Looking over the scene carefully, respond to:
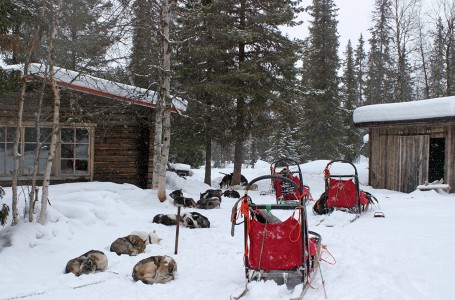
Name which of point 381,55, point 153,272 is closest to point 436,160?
point 153,272

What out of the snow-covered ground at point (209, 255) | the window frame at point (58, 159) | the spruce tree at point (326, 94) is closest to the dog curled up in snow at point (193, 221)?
the snow-covered ground at point (209, 255)

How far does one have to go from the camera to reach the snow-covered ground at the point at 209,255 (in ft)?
15.4

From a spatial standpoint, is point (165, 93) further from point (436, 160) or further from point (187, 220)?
point (436, 160)

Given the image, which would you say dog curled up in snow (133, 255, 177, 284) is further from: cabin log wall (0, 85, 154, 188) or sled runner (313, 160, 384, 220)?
cabin log wall (0, 85, 154, 188)

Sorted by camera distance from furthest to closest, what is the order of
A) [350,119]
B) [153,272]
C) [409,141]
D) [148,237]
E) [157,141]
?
1. [350,119]
2. [409,141]
3. [157,141]
4. [148,237]
5. [153,272]

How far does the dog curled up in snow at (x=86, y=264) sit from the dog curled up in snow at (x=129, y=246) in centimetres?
81

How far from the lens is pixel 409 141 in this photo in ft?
48.0

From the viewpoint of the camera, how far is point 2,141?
11508 millimetres

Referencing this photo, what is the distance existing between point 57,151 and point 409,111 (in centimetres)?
1173

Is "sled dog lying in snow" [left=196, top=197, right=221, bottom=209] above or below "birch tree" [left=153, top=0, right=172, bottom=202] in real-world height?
below

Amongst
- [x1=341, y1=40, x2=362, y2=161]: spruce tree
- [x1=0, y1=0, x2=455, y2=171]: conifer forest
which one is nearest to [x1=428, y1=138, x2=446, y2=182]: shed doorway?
[x1=0, y1=0, x2=455, y2=171]: conifer forest

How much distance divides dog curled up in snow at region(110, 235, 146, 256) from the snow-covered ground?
0.13 metres

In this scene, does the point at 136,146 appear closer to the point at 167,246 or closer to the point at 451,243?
the point at 167,246

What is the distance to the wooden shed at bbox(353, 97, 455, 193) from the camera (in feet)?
44.1
